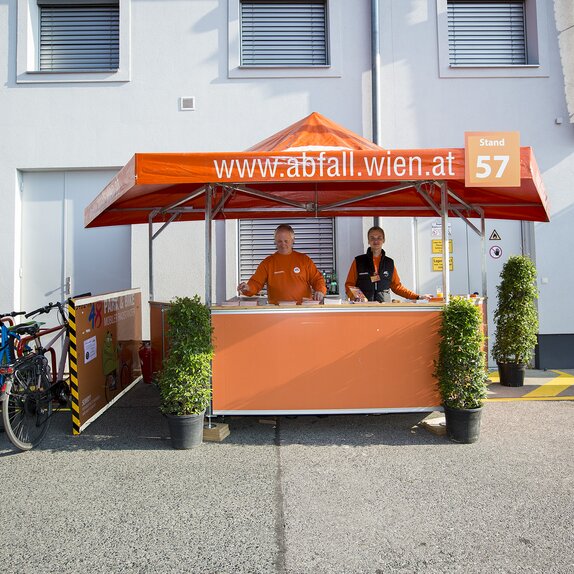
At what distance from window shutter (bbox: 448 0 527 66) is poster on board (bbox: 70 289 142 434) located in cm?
689

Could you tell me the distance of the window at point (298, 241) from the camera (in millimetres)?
8148

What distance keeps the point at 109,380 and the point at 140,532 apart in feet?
9.95

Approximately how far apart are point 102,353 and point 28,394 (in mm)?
1030

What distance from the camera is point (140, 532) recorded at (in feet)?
9.81

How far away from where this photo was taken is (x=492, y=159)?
4148 millimetres

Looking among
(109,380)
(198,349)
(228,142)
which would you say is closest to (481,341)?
(198,349)

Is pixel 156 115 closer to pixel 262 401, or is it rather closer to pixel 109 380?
pixel 109 380

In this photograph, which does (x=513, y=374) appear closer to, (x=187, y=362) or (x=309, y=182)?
(x=309, y=182)

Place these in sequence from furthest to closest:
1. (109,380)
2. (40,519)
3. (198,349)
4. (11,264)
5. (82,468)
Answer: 1. (11,264)
2. (109,380)
3. (198,349)
4. (82,468)
5. (40,519)

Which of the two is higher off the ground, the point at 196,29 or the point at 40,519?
the point at 196,29

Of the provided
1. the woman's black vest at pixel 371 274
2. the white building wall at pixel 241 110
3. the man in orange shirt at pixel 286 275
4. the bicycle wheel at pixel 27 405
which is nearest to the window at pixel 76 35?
the white building wall at pixel 241 110

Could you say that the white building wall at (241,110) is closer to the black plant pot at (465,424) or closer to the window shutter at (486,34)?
the window shutter at (486,34)

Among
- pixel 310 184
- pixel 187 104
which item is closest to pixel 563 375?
pixel 310 184

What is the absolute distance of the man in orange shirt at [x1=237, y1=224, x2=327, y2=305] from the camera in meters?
5.94
